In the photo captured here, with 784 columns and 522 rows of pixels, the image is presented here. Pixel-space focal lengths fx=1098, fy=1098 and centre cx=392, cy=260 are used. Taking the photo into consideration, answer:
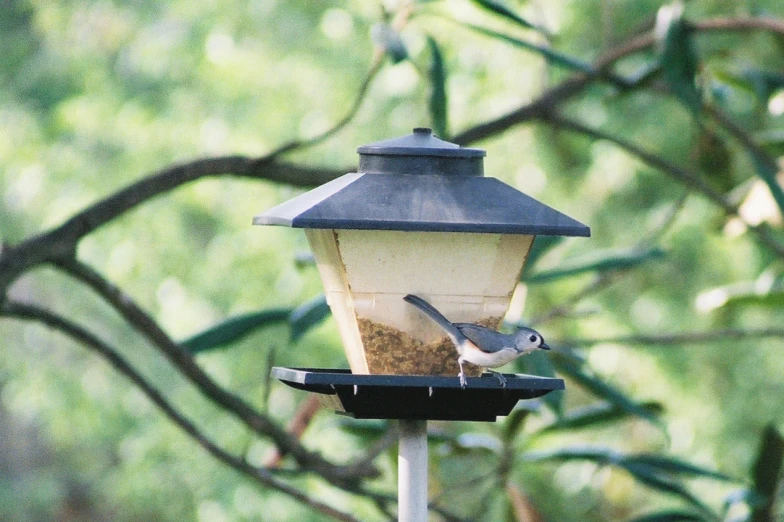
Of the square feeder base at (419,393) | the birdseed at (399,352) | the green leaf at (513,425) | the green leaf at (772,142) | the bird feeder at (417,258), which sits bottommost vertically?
the square feeder base at (419,393)

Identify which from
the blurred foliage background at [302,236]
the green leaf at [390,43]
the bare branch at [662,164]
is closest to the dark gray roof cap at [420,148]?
the green leaf at [390,43]

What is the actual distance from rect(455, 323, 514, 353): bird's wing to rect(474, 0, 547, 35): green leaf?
2.63 feet

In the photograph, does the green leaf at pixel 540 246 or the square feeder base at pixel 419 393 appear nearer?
the square feeder base at pixel 419 393

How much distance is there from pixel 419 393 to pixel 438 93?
1.01 meters

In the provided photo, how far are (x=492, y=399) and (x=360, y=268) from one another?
0.75 ft

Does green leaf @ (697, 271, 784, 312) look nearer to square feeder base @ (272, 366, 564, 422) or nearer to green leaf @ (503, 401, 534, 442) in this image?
green leaf @ (503, 401, 534, 442)

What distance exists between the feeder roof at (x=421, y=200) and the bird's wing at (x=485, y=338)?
0.38 ft

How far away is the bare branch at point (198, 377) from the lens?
2.05 metres

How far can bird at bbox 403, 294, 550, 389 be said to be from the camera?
1.26 m

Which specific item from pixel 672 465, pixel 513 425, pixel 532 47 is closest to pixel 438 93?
pixel 532 47

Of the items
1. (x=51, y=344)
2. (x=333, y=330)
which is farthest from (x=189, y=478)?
(x=51, y=344)

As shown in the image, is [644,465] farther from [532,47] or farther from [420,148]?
[420,148]

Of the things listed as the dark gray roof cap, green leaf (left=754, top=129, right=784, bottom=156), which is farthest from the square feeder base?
green leaf (left=754, top=129, right=784, bottom=156)

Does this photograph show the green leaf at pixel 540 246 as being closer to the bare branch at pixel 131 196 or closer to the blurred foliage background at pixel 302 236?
the bare branch at pixel 131 196
